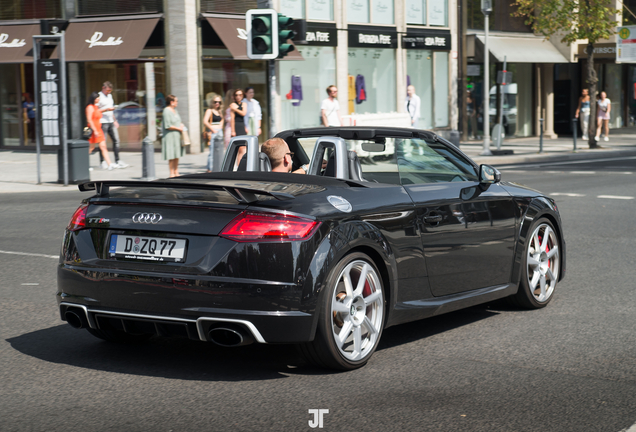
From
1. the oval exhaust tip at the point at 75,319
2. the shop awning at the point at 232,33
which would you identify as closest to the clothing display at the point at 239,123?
the shop awning at the point at 232,33

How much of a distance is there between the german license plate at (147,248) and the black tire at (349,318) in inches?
31.4

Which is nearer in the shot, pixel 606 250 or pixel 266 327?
pixel 266 327

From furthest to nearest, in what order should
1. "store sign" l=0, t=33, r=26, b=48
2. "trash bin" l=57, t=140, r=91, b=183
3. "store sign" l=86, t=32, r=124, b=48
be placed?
"store sign" l=0, t=33, r=26, b=48 < "store sign" l=86, t=32, r=124, b=48 < "trash bin" l=57, t=140, r=91, b=183

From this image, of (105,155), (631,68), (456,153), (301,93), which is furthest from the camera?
(631,68)

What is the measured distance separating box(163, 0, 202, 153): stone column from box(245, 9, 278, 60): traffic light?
39.4 ft

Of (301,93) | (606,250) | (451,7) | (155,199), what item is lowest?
(606,250)

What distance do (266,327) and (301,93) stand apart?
81.6ft

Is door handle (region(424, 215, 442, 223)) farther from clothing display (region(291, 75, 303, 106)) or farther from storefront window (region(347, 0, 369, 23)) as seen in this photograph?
storefront window (region(347, 0, 369, 23))

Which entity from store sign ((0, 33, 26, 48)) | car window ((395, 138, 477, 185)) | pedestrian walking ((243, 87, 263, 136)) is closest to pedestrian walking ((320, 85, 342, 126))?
pedestrian walking ((243, 87, 263, 136))

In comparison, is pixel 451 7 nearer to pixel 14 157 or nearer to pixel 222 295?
pixel 14 157

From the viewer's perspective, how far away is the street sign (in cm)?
3298

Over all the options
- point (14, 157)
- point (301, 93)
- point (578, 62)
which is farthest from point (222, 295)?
point (578, 62)

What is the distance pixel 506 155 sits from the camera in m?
26.9

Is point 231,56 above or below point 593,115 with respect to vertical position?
above
